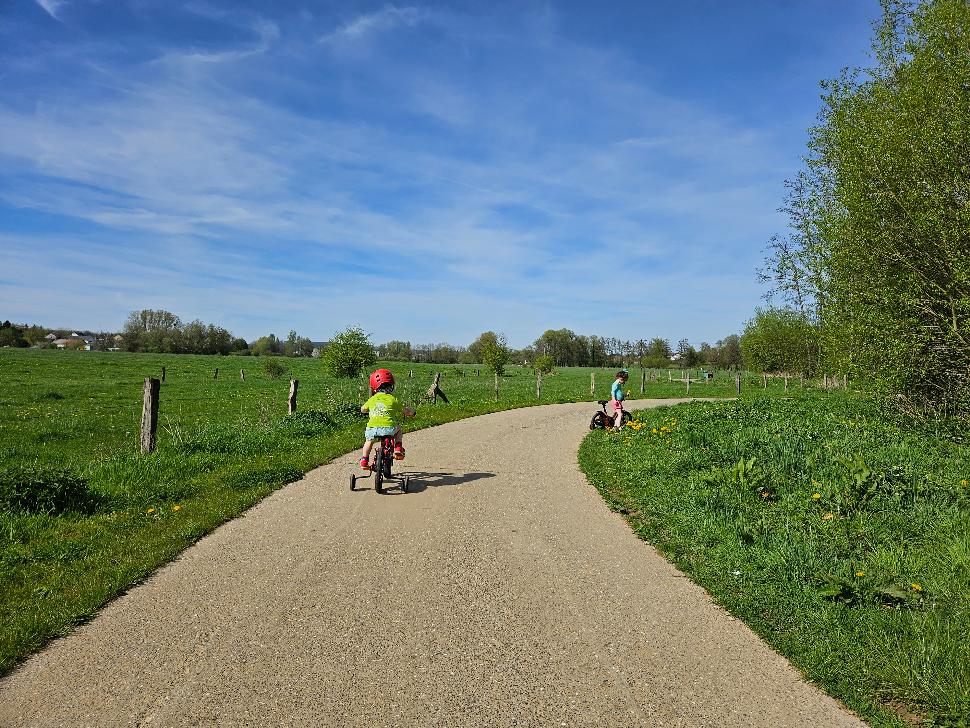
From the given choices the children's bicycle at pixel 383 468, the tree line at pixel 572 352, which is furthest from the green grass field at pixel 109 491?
the tree line at pixel 572 352

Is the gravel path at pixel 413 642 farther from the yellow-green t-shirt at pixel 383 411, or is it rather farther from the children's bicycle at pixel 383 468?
the yellow-green t-shirt at pixel 383 411

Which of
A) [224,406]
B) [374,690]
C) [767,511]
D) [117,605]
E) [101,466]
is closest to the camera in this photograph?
[374,690]

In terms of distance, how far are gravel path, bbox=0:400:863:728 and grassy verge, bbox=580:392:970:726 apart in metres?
0.41

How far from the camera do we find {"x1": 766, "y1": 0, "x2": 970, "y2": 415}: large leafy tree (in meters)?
12.4

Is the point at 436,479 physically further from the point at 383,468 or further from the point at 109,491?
the point at 109,491

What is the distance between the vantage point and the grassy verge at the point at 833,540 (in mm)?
4031

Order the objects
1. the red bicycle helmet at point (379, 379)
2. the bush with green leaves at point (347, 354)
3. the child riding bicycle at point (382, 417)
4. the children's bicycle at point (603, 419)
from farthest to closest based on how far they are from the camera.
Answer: the bush with green leaves at point (347, 354) < the children's bicycle at point (603, 419) < the red bicycle helmet at point (379, 379) < the child riding bicycle at point (382, 417)

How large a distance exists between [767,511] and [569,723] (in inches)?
211

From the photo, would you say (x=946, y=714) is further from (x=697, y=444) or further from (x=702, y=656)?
(x=697, y=444)

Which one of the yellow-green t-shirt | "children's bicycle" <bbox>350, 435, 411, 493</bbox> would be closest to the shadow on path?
"children's bicycle" <bbox>350, 435, 411, 493</bbox>

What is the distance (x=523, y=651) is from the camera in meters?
4.34

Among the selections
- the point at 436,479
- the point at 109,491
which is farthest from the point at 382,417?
the point at 109,491

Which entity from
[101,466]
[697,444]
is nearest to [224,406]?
[101,466]

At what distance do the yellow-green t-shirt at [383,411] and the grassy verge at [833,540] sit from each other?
3819 millimetres
